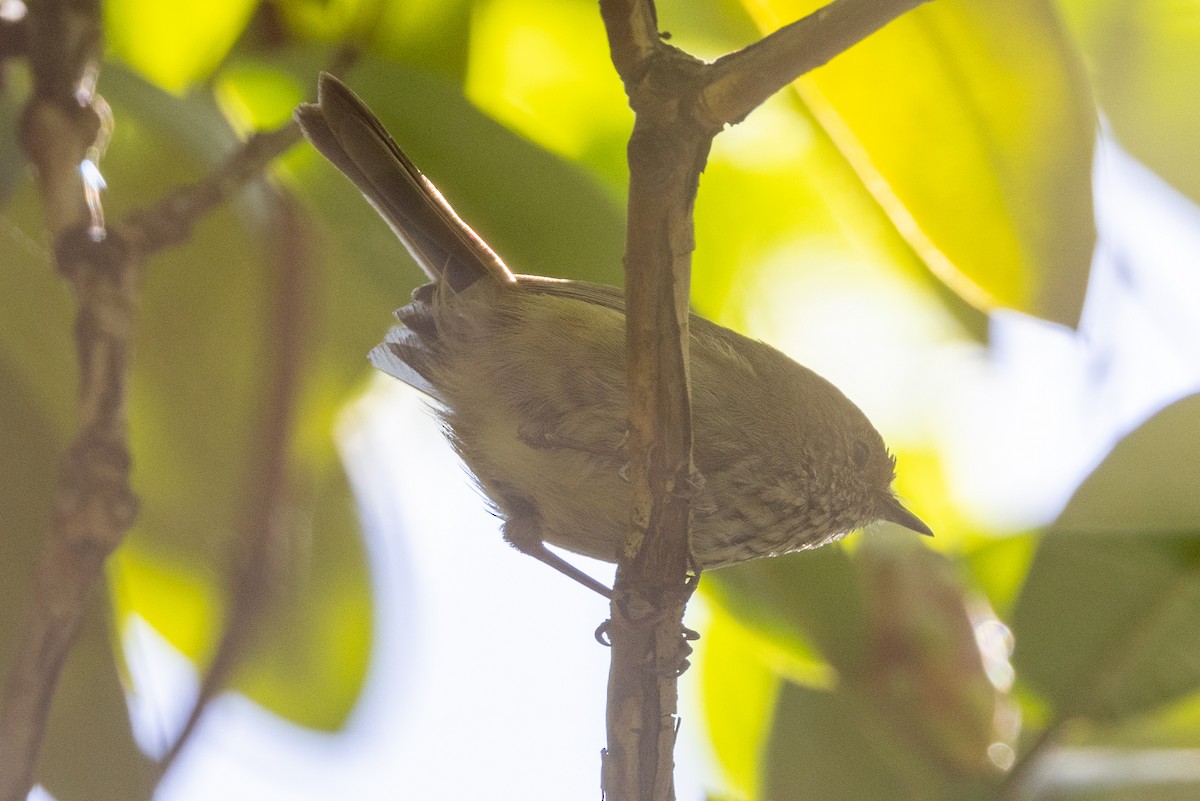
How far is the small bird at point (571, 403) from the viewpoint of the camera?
2084 mm

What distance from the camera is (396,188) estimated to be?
2131 mm

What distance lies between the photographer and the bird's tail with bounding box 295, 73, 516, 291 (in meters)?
2.00

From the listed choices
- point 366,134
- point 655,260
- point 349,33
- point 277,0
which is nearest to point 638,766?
point 655,260

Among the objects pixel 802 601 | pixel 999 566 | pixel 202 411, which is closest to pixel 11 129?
pixel 202 411

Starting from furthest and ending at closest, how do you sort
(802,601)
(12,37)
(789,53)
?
(802,601)
(12,37)
(789,53)

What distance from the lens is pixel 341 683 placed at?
277 centimetres

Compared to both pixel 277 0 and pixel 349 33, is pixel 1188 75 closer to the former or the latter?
pixel 349 33

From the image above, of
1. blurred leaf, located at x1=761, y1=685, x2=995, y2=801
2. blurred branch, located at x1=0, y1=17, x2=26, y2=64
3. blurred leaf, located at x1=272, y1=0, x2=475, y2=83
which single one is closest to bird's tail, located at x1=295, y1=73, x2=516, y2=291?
blurred leaf, located at x1=272, y1=0, x2=475, y2=83

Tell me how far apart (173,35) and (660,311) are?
1585 millimetres

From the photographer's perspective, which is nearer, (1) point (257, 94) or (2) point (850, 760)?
(2) point (850, 760)

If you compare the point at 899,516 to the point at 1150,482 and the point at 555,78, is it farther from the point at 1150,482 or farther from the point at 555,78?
the point at 555,78

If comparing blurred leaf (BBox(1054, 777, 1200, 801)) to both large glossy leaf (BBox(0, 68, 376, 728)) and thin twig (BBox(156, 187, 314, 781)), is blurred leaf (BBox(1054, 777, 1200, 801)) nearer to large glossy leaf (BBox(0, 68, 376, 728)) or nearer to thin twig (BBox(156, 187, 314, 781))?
large glossy leaf (BBox(0, 68, 376, 728))

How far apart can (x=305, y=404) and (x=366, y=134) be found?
2.96 ft

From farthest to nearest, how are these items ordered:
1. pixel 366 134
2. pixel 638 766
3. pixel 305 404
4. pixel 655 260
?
1. pixel 305 404
2. pixel 366 134
3. pixel 638 766
4. pixel 655 260
